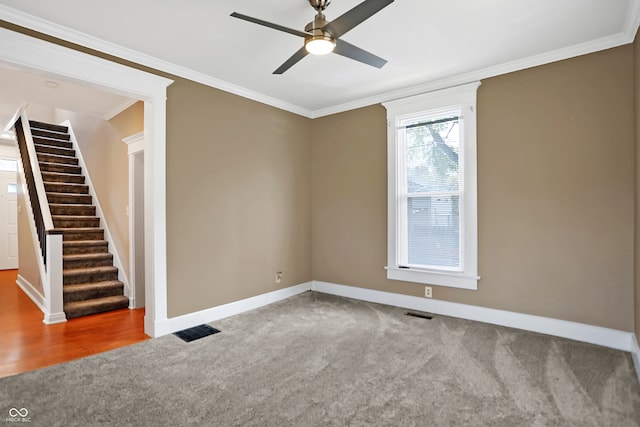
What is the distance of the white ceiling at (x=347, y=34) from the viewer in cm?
243

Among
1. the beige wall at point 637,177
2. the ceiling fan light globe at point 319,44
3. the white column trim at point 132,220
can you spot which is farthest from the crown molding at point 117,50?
the beige wall at point 637,177

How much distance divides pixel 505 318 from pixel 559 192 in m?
1.33

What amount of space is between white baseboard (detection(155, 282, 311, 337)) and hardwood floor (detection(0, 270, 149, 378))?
0.68 ft

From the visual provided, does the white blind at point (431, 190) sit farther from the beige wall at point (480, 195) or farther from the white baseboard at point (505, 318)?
the white baseboard at point (505, 318)

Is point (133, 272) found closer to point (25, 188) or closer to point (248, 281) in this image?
point (248, 281)

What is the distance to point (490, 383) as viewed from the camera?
2.33 metres

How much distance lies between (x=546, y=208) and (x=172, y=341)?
3.71m

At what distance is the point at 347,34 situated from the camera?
283 cm

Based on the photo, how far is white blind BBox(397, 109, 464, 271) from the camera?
12.3 ft

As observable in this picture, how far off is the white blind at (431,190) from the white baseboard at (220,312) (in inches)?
63.7

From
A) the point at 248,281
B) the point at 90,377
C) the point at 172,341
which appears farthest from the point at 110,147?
the point at 90,377

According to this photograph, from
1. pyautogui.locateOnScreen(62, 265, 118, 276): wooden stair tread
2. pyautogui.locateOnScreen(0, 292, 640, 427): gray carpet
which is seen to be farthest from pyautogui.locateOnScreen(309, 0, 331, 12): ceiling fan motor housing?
A: pyautogui.locateOnScreen(62, 265, 118, 276): wooden stair tread

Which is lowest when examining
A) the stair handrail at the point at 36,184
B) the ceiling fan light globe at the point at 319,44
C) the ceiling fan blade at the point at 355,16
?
the stair handrail at the point at 36,184

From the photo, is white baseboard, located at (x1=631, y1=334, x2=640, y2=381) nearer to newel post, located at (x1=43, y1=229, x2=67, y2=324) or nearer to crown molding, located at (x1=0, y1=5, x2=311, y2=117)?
crown molding, located at (x1=0, y1=5, x2=311, y2=117)
